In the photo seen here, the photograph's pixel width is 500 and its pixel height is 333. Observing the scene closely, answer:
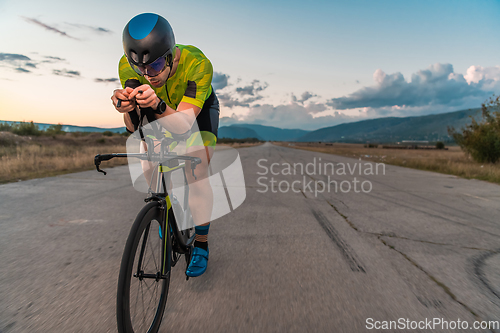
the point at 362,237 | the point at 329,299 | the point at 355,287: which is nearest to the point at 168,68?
the point at 329,299

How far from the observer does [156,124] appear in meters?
1.75

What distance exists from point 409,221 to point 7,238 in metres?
5.63

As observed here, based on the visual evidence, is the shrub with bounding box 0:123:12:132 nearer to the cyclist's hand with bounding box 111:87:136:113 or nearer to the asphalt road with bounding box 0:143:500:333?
the asphalt road with bounding box 0:143:500:333

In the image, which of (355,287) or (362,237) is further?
(362,237)

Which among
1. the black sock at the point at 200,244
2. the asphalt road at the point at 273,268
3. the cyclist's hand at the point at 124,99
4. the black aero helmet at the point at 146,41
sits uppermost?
the black aero helmet at the point at 146,41

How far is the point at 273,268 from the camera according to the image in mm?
2592

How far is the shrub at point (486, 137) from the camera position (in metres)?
15.2

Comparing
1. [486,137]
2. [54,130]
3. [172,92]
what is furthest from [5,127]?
[486,137]

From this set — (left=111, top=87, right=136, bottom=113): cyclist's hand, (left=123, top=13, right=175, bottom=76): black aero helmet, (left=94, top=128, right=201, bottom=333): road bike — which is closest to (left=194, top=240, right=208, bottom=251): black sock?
(left=94, top=128, right=201, bottom=333): road bike

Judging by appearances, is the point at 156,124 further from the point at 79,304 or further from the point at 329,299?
the point at 329,299

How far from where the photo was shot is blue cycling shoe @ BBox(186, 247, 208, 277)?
229 cm

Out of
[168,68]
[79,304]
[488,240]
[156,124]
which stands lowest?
[488,240]

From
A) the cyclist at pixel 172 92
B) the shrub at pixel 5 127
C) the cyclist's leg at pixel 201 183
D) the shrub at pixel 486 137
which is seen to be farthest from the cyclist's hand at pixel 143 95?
the shrub at pixel 5 127

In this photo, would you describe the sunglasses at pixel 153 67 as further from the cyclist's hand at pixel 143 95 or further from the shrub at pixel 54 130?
the shrub at pixel 54 130
